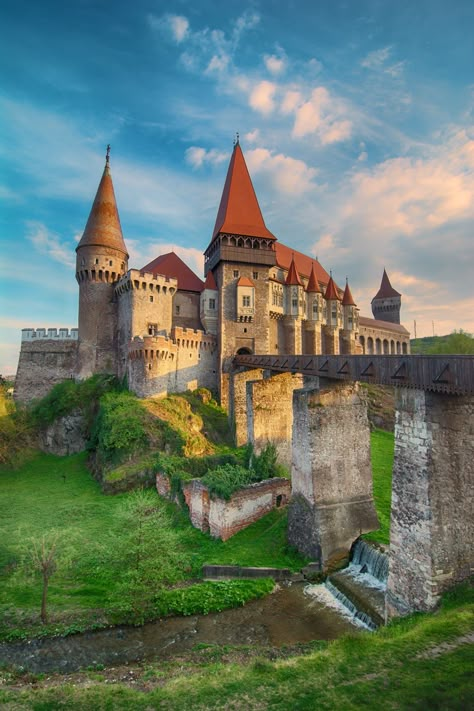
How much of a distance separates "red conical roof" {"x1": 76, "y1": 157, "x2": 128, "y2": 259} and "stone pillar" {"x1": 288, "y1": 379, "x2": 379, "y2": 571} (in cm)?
2281

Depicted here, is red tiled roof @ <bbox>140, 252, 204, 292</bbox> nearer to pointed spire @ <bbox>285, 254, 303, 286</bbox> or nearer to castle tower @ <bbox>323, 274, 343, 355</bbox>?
pointed spire @ <bbox>285, 254, 303, 286</bbox>

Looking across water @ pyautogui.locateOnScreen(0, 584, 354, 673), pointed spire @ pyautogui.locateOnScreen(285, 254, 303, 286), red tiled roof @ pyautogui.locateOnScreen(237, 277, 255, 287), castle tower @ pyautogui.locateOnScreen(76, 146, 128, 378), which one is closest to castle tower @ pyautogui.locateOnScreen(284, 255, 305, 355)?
pointed spire @ pyautogui.locateOnScreen(285, 254, 303, 286)

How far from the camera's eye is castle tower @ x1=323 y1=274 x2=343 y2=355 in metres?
45.4

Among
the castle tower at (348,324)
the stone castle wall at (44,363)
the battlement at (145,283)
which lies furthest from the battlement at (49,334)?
the castle tower at (348,324)

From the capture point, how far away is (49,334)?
1294 inches

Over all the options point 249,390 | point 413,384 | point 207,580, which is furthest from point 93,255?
point 413,384

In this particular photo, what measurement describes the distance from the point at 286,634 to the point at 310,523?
174 inches

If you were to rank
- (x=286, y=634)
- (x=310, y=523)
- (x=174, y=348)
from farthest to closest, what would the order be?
1. (x=174, y=348)
2. (x=310, y=523)
3. (x=286, y=634)

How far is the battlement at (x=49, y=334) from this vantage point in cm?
3284

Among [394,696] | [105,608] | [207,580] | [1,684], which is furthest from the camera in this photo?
[207,580]

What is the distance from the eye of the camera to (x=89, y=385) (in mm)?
30359

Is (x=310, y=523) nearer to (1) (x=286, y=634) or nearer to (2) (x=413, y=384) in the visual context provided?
(1) (x=286, y=634)

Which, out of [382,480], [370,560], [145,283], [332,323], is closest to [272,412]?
[382,480]

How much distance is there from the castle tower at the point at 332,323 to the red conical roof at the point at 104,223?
76.3ft
